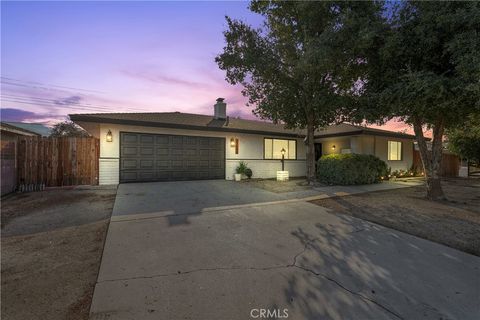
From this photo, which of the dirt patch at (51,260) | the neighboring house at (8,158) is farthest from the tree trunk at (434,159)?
the neighboring house at (8,158)

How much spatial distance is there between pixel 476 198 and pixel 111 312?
11.3 m

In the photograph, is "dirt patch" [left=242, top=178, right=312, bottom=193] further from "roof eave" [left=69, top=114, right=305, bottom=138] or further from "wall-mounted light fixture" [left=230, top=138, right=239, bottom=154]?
"roof eave" [left=69, top=114, right=305, bottom=138]

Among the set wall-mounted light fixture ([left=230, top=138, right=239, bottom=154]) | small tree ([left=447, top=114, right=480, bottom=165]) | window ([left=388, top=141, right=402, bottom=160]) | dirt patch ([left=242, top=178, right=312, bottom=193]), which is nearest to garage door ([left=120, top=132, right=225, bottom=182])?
wall-mounted light fixture ([left=230, top=138, right=239, bottom=154])

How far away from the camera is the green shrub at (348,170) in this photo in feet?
36.7

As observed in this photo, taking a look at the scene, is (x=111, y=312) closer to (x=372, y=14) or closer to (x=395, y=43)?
(x=395, y=43)

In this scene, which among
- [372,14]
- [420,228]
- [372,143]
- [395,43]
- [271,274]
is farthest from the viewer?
[372,143]

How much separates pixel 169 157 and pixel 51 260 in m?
8.29

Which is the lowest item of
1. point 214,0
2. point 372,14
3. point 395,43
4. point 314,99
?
point 314,99

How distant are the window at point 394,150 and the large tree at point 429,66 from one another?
9138 millimetres

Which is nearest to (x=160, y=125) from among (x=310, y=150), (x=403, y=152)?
(x=310, y=150)

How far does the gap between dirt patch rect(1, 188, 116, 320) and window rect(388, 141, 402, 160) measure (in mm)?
17004

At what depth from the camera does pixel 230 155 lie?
1309 cm

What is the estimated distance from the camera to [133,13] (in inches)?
313

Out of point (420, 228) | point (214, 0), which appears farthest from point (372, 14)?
point (420, 228)
